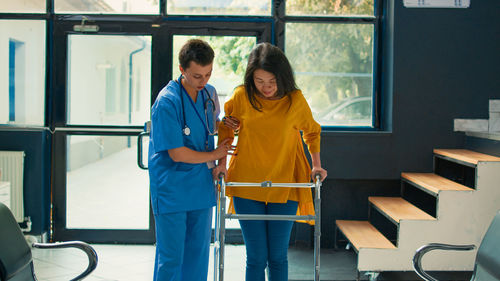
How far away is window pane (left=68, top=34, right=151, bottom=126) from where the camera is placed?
160 inches

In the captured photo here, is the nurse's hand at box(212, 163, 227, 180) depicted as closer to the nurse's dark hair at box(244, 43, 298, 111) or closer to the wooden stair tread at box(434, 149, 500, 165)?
the nurse's dark hair at box(244, 43, 298, 111)

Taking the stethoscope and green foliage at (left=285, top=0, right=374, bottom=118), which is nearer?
the stethoscope

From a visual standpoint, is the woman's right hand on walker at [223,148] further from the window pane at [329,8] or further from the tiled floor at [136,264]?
the window pane at [329,8]

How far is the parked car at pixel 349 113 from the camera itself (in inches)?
161

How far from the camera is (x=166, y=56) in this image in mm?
4039

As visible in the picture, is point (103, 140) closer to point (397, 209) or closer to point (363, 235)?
point (363, 235)

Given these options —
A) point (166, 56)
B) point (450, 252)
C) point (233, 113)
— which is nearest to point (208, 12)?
point (166, 56)

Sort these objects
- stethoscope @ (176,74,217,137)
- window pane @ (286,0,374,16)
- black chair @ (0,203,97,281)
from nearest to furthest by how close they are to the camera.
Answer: black chair @ (0,203,97,281) < stethoscope @ (176,74,217,137) < window pane @ (286,0,374,16)

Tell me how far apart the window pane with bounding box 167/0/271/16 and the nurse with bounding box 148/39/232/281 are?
5.98 feet

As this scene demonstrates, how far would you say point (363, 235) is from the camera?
356cm

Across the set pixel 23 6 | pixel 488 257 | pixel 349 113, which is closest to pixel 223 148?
pixel 488 257

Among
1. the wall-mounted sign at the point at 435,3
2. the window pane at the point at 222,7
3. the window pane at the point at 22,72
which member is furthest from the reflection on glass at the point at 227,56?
the wall-mounted sign at the point at 435,3

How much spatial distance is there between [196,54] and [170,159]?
1.59 feet

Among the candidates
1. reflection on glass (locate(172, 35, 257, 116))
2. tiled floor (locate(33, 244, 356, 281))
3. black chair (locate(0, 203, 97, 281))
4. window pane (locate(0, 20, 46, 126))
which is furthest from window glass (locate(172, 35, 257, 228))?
black chair (locate(0, 203, 97, 281))
